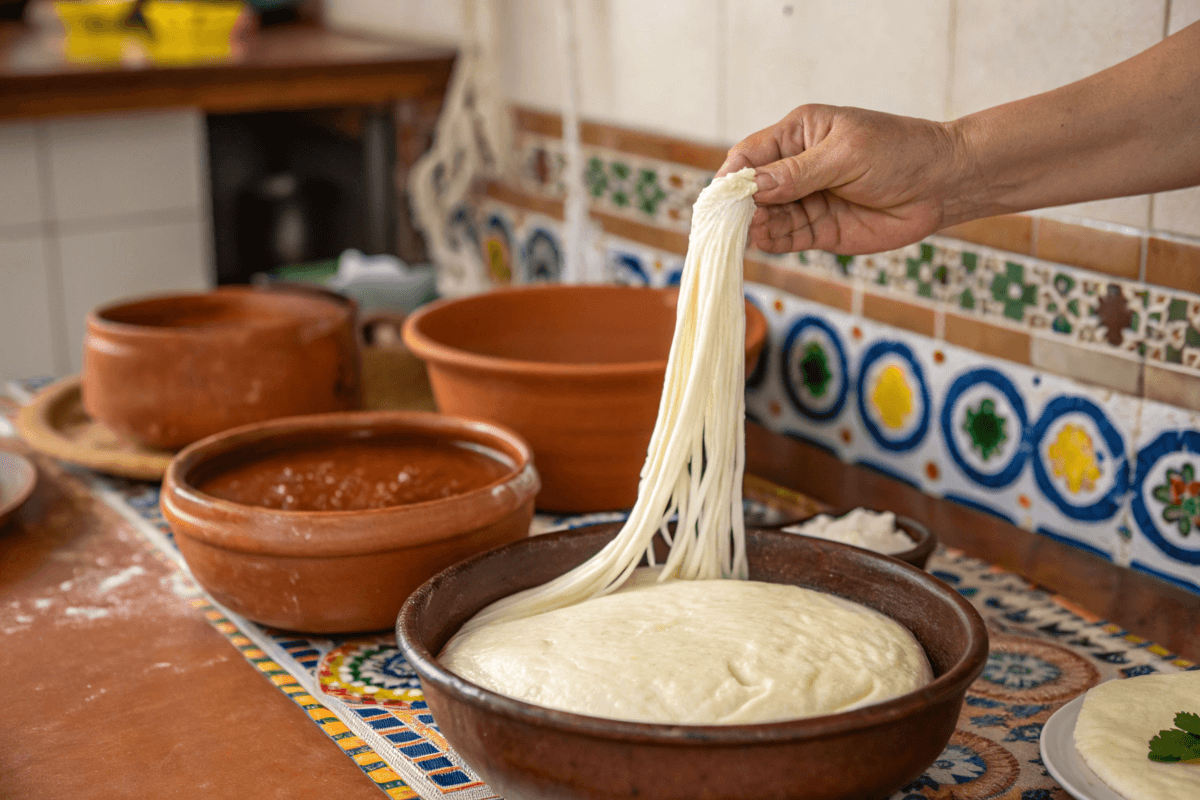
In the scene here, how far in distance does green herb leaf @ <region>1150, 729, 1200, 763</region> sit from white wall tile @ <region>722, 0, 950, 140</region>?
0.72 metres

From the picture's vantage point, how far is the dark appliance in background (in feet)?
8.38

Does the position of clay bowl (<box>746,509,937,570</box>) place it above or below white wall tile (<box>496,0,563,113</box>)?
below

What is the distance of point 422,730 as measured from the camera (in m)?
0.95

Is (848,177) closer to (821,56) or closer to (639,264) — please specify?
(821,56)

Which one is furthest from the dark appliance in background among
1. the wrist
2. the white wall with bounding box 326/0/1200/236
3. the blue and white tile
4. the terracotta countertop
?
the wrist

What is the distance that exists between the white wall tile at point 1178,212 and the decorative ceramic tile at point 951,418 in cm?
17

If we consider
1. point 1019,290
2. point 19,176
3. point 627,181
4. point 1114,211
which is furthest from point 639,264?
point 19,176

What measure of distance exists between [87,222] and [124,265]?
112 mm

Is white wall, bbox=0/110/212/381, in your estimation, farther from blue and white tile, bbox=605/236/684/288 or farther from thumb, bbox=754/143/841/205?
thumb, bbox=754/143/841/205

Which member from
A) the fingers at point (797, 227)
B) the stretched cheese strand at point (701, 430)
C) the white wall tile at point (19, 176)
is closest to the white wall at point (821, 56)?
the fingers at point (797, 227)

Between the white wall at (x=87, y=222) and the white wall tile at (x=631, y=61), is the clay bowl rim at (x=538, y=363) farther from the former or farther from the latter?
the white wall at (x=87, y=222)

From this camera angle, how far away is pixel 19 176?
2.31 m

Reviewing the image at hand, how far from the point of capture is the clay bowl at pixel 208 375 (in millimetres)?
1393

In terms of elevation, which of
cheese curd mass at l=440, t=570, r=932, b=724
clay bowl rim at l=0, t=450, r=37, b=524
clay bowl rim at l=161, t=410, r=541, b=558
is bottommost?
clay bowl rim at l=0, t=450, r=37, b=524
